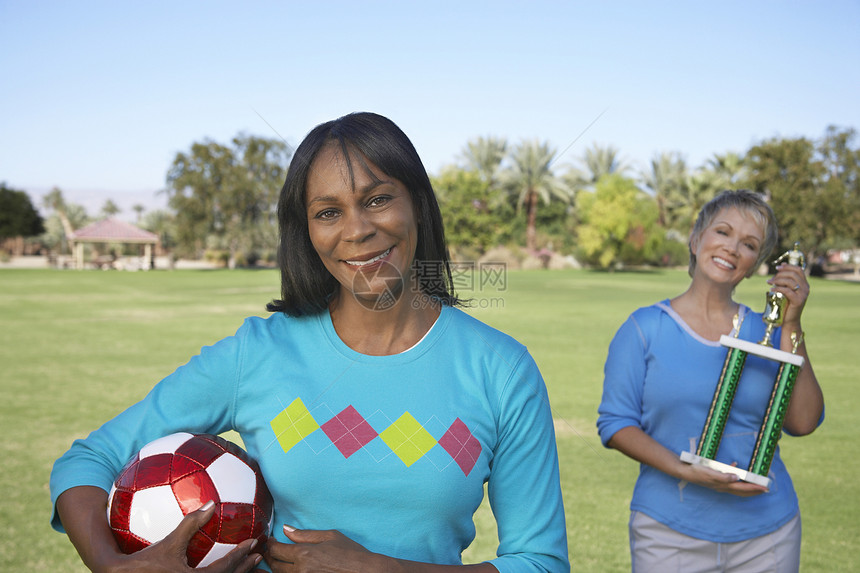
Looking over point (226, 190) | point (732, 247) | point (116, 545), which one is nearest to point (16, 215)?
point (226, 190)

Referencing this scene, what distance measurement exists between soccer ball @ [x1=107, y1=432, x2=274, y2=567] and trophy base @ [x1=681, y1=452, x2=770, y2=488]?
1449 millimetres

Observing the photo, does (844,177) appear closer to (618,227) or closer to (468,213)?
(618,227)

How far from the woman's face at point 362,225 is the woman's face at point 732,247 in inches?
54.8

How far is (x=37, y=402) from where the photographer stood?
8.05 m

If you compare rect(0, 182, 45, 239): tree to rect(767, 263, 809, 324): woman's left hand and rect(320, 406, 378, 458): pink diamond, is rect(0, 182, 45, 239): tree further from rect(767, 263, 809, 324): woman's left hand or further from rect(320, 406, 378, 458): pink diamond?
rect(767, 263, 809, 324): woman's left hand

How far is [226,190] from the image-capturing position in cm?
5069

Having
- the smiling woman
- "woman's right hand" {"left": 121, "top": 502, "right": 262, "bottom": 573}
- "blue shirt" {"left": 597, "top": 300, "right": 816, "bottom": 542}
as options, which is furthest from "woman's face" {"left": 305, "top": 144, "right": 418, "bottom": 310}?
"blue shirt" {"left": 597, "top": 300, "right": 816, "bottom": 542}

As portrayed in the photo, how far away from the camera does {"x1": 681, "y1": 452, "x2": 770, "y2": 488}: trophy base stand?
2.24 m

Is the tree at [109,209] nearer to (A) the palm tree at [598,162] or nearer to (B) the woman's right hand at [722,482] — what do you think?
(A) the palm tree at [598,162]

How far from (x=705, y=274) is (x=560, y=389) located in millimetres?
6618

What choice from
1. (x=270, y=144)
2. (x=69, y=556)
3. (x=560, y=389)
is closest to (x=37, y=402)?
(x=69, y=556)

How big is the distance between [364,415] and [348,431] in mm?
54

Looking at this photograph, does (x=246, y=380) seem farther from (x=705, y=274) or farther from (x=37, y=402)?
(x=37, y=402)

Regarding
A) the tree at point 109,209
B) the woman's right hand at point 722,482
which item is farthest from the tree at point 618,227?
the tree at point 109,209
